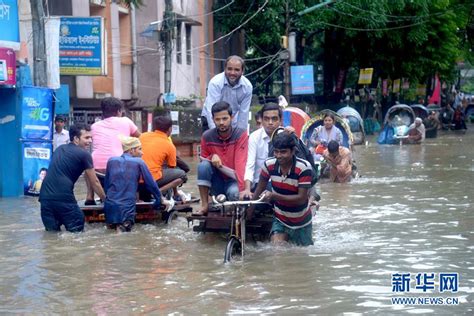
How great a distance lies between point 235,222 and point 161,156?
116 inches

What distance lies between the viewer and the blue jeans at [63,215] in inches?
413

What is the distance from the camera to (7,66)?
47.3 feet

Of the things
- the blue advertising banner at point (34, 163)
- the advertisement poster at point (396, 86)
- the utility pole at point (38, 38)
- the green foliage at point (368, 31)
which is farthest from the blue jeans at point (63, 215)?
the advertisement poster at point (396, 86)

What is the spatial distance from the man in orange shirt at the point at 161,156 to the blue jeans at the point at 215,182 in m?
1.55

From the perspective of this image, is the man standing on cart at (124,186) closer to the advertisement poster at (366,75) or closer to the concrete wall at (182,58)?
the concrete wall at (182,58)

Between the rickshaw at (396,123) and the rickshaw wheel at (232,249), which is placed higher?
the rickshaw at (396,123)

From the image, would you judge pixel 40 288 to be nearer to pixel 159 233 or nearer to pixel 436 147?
pixel 159 233

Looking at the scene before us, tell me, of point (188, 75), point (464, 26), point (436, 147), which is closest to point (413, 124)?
point (436, 147)

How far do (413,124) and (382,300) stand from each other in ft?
84.0

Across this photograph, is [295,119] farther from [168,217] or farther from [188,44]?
Answer: [188,44]

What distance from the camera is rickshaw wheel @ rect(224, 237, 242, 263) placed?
8.57 m

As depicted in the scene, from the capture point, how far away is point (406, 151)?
2789 centimetres

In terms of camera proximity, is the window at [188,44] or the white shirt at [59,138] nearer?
the white shirt at [59,138]

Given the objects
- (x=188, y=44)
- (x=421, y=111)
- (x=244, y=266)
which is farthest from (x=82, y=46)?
(x=421, y=111)
